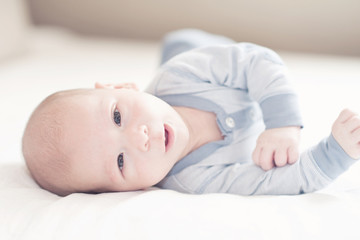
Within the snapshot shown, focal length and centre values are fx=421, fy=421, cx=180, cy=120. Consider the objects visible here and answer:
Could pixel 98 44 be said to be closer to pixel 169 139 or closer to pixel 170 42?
pixel 170 42

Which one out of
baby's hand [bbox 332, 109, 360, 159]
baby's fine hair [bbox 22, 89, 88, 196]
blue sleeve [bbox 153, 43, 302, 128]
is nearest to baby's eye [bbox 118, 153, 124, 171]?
baby's fine hair [bbox 22, 89, 88, 196]

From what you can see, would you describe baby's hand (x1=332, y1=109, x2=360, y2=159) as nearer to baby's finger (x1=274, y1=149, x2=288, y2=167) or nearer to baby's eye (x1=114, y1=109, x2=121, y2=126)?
baby's finger (x1=274, y1=149, x2=288, y2=167)

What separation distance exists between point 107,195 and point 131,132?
0.14 m

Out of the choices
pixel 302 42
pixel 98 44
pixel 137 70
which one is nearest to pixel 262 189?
pixel 137 70

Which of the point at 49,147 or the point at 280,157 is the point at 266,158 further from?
the point at 49,147

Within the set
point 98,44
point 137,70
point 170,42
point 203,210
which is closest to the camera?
point 203,210

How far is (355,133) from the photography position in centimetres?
81

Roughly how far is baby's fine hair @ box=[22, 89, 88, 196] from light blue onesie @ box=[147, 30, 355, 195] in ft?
0.84

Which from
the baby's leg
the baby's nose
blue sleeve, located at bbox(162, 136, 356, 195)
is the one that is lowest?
blue sleeve, located at bbox(162, 136, 356, 195)

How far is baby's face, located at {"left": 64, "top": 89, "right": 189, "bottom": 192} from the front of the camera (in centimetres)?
87

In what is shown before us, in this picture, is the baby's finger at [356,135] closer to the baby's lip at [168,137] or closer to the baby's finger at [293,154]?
the baby's finger at [293,154]

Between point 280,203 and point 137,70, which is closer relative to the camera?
point 280,203

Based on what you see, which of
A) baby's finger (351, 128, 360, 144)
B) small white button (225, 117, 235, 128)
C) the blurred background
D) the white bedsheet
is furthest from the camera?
the blurred background

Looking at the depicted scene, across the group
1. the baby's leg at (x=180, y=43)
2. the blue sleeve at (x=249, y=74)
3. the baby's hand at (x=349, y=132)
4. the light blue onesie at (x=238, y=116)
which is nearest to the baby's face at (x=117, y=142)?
the light blue onesie at (x=238, y=116)
